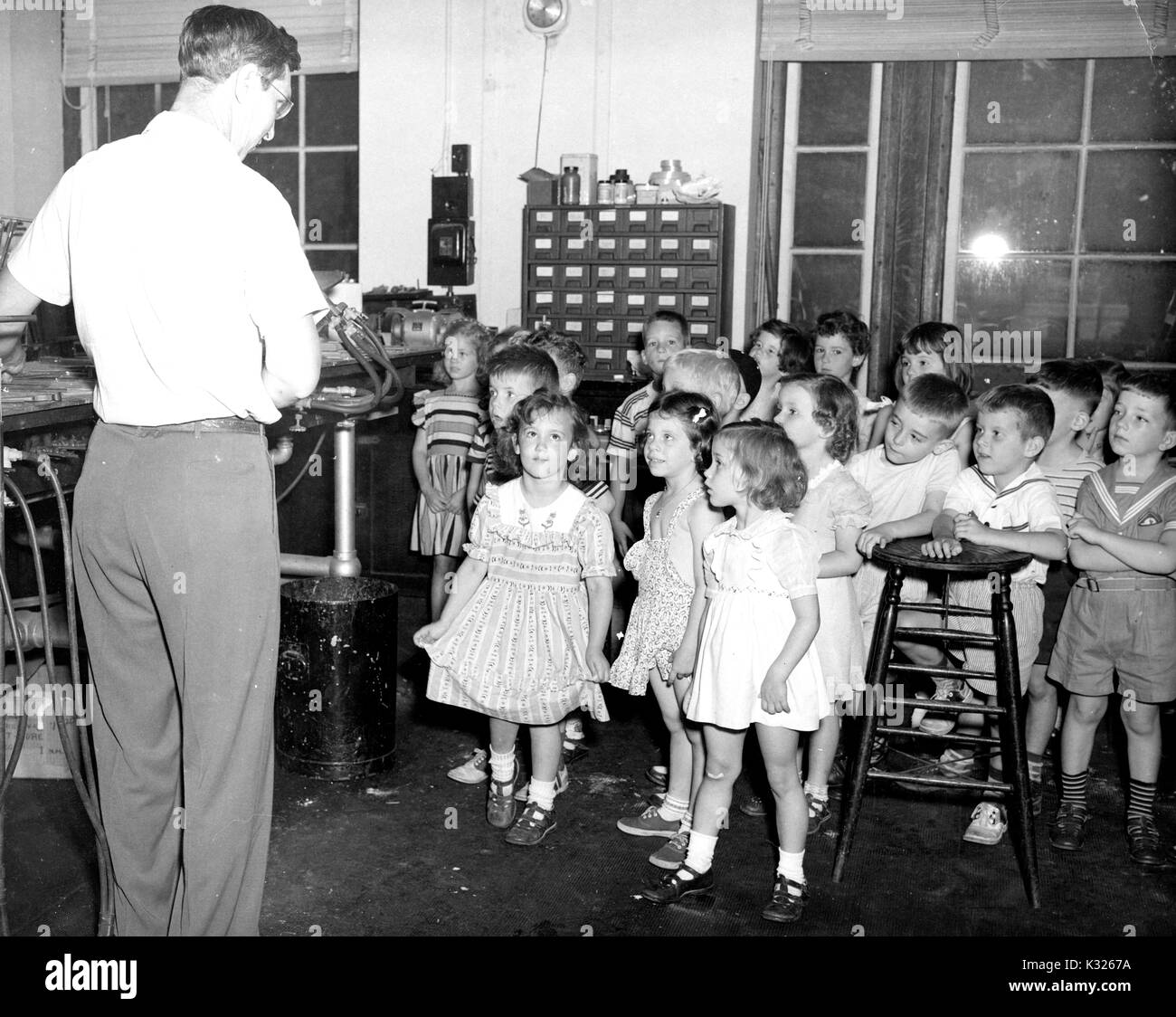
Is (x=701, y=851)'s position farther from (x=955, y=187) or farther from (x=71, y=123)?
(x=71, y=123)

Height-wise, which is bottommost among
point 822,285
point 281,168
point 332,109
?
point 822,285

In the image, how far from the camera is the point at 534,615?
9.36 feet

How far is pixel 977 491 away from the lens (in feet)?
9.70

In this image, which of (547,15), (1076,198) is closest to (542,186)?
(547,15)

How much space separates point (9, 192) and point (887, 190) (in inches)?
191

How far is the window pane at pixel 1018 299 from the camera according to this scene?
17.7 feet

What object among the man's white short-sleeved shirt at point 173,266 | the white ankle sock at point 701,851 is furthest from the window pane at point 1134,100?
the man's white short-sleeved shirt at point 173,266

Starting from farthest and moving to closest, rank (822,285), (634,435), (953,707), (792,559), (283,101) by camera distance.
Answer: (822,285) → (634,435) → (953,707) → (792,559) → (283,101)

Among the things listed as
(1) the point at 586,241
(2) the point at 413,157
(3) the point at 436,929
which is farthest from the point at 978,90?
(3) the point at 436,929

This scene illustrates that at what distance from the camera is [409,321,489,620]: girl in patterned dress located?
417 cm

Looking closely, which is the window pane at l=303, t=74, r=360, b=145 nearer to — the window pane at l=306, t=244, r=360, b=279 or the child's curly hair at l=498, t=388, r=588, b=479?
the window pane at l=306, t=244, r=360, b=279

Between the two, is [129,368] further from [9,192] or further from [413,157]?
[9,192]

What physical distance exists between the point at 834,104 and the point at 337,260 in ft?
9.32

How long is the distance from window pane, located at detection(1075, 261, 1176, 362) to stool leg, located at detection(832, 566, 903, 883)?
323 cm
